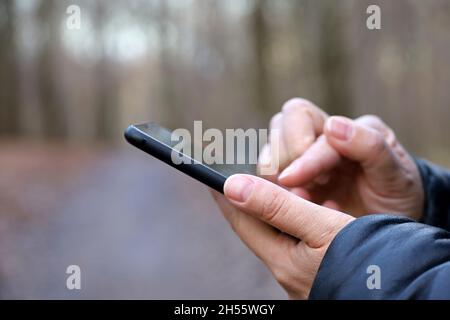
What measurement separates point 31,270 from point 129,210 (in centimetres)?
306

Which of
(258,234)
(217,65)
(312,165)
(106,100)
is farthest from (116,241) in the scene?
(106,100)

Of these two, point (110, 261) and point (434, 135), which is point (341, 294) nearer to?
point (110, 261)

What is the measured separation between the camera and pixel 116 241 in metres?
6.75

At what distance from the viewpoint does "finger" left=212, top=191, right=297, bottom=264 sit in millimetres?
1426

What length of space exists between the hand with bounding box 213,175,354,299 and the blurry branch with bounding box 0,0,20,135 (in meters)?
17.7

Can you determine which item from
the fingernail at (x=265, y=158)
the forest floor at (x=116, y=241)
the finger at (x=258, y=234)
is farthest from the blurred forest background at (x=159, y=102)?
the finger at (x=258, y=234)

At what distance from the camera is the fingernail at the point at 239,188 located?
1292 mm

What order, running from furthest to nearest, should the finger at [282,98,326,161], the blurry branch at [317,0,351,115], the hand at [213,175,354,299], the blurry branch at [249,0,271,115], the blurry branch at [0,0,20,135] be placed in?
the blurry branch at [0,0,20,135], the blurry branch at [249,0,271,115], the blurry branch at [317,0,351,115], the finger at [282,98,326,161], the hand at [213,175,354,299]

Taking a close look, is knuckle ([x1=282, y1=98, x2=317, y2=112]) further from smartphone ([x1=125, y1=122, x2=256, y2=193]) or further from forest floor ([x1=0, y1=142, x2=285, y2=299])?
forest floor ([x1=0, y1=142, x2=285, y2=299])

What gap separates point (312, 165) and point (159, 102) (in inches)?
959

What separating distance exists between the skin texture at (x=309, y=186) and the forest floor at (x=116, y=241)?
10.6ft

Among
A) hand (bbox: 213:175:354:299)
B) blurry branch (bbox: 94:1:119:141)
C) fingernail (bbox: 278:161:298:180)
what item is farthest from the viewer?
blurry branch (bbox: 94:1:119:141)

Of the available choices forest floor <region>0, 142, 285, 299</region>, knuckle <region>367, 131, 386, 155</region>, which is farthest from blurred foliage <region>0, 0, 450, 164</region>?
knuckle <region>367, 131, 386, 155</region>

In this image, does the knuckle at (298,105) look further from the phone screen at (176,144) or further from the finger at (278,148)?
the phone screen at (176,144)
